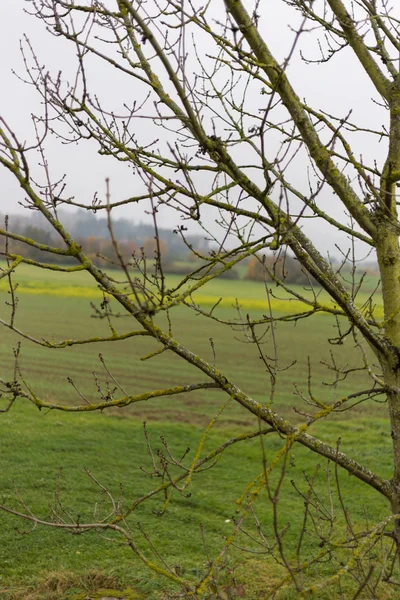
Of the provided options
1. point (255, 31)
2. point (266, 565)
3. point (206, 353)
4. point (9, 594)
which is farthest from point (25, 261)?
point (206, 353)

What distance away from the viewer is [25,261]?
106 inches

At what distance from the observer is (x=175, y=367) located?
18016 mm

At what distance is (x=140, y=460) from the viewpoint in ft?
34.3

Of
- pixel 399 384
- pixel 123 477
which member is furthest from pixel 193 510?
pixel 399 384

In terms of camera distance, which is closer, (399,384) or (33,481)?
(399,384)

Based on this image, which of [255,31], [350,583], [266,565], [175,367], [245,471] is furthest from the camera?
[175,367]

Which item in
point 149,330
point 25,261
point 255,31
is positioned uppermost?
point 255,31

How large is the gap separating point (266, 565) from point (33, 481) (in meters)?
4.23

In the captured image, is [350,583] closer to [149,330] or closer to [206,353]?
[149,330]

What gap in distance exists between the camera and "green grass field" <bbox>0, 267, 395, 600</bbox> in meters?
6.57

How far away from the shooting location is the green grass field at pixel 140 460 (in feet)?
21.6

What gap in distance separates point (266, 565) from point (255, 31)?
641cm

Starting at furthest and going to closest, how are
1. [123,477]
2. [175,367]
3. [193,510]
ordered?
1. [175,367]
2. [123,477]
3. [193,510]

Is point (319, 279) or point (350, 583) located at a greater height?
point (319, 279)
